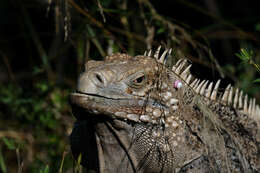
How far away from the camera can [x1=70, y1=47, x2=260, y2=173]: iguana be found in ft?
7.30

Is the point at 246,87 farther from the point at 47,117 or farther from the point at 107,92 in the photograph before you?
the point at 107,92

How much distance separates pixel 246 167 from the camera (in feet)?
8.39

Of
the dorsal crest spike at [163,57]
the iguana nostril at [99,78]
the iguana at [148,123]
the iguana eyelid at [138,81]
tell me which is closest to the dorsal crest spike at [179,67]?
the iguana at [148,123]

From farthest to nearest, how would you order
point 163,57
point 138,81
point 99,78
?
point 163,57 < point 138,81 < point 99,78

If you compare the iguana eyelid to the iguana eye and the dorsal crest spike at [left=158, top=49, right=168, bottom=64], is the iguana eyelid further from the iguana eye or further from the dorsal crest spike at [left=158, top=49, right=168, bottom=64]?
the dorsal crest spike at [left=158, top=49, right=168, bottom=64]

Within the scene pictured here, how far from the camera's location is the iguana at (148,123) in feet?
7.30

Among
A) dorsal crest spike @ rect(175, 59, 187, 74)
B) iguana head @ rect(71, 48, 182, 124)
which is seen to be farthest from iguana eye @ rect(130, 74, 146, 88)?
dorsal crest spike @ rect(175, 59, 187, 74)

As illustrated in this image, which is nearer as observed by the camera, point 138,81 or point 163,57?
point 138,81

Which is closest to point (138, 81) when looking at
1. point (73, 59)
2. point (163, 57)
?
point (163, 57)

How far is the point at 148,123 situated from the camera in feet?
7.45

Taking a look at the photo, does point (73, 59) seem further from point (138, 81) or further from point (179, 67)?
point (138, 81)

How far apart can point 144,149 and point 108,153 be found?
22cm

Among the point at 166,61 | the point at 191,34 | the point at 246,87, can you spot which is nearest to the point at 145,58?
the point at 166,61

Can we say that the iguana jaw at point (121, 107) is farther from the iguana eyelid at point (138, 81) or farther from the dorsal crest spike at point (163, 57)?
the dorsal crest spike at point (163, 57)
